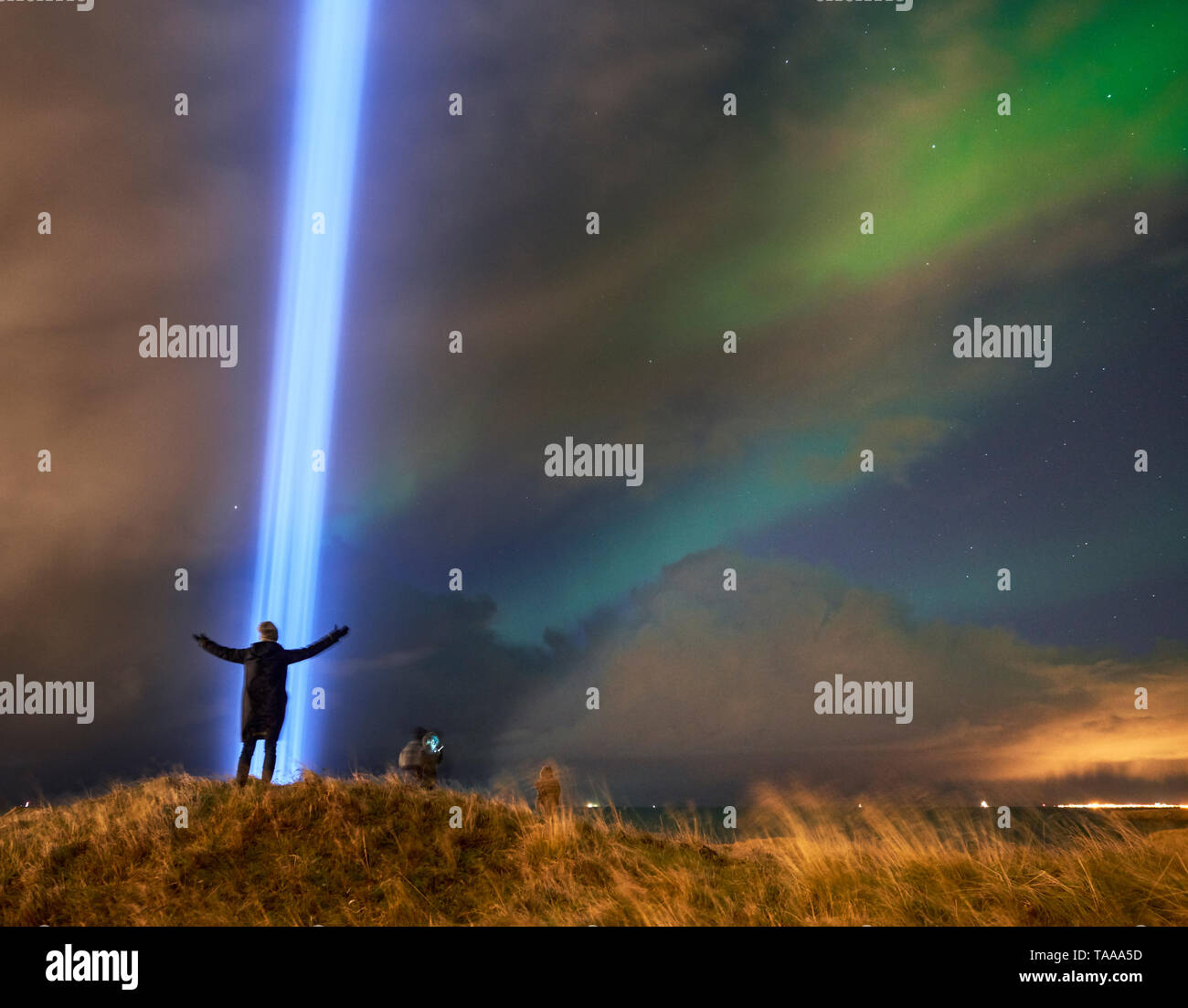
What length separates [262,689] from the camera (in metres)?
16.7

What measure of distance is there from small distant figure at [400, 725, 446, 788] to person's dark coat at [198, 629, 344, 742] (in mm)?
3167

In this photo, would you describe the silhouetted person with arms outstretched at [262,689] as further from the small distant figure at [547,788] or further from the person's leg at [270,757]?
the small distant figure at [547,788]

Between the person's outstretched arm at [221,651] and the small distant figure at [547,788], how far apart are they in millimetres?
5919

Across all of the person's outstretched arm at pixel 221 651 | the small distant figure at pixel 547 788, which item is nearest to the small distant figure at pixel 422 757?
the small distant figure at pixel 547 788

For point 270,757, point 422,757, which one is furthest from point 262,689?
point 422,757

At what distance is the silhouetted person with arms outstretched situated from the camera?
16.7 m

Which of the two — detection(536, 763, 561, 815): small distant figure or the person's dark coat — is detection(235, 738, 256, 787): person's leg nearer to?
the person's dark coat

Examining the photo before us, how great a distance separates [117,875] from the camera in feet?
45.3

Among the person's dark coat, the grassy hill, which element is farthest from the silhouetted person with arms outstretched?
the grassy hill

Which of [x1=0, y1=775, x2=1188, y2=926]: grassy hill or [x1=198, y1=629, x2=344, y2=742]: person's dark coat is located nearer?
[x1=0, y1=775, x2=1188, y2=926]: grassy hill

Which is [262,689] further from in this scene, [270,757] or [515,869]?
[515,869]
